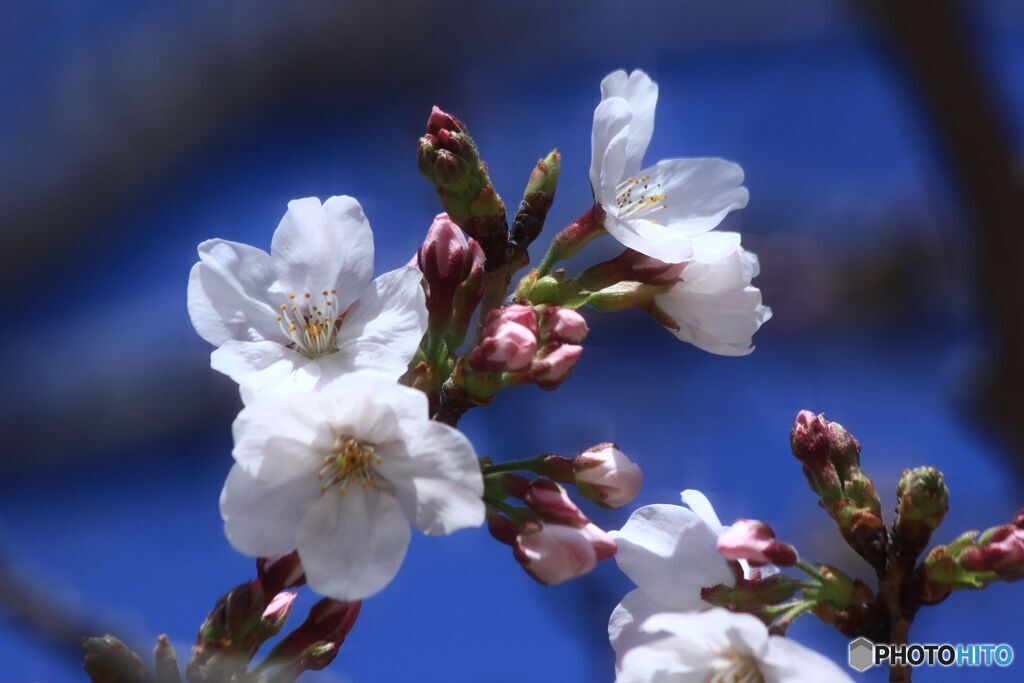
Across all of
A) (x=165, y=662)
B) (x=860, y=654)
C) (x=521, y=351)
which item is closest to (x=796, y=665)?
(x=860, y=654)

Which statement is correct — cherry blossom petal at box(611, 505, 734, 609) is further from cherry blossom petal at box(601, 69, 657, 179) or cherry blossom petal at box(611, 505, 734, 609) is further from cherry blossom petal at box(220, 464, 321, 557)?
cherry blossom petal at box(601, 69, 657, 179)

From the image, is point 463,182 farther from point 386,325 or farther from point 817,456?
point 817,456

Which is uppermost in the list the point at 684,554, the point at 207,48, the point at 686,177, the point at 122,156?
the point at 207,48

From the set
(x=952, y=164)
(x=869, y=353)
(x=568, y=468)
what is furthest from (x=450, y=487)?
(x=869, y=353)

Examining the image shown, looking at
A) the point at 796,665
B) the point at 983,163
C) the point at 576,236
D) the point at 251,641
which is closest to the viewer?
the point at 796,665

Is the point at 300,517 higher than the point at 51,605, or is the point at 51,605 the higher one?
the point at 300,517

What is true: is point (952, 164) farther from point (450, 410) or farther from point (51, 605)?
point (51, 605)

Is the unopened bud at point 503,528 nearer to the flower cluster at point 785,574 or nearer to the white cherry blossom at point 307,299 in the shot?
the flower cluster at point 785,574

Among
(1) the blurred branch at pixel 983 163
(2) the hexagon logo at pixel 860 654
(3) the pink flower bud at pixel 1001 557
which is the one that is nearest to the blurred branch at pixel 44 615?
(2) the hexagon logo at pixel 860 654
